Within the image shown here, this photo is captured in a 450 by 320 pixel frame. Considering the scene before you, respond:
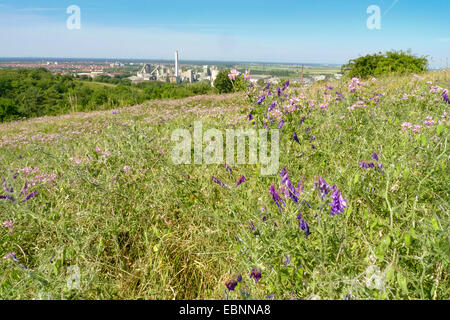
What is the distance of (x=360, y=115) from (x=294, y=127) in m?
0.99

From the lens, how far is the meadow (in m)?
0.98

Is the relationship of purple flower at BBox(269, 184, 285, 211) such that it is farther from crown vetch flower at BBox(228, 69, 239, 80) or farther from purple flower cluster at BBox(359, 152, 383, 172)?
crown vetch flower at BBox(228, 69, 239, 80)

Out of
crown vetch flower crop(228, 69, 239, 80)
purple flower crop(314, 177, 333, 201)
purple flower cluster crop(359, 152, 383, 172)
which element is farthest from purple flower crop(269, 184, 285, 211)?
crown vetch flower crop(228, 69, 239, 80)

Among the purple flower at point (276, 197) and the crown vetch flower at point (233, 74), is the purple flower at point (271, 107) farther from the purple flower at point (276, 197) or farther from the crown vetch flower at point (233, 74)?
the purple flower at point (276, 197)

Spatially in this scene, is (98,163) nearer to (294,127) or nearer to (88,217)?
(88,217)

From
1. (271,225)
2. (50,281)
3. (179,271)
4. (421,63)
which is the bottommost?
(179,271)

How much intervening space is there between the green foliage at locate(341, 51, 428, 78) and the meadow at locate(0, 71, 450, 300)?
30.3 ft

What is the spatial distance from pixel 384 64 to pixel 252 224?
12.5 meters

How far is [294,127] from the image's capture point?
2422 millimetres

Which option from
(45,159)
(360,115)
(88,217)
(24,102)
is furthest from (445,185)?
(24,102)

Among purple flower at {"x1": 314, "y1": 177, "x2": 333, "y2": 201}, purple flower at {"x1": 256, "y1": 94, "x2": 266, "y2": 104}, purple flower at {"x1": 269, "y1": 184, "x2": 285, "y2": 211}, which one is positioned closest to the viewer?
purple flower at {"x1": 314, "y1": 177, "x2": 333, "y2": 201}

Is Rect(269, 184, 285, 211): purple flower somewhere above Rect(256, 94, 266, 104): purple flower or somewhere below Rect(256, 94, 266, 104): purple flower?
below

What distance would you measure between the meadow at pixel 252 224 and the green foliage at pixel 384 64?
924 centimetres
